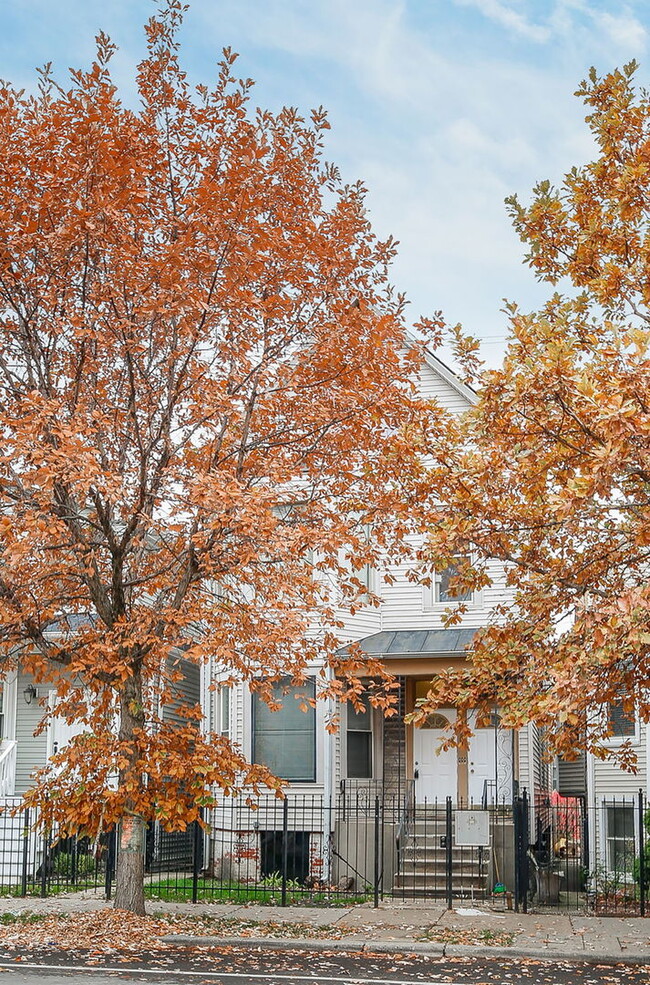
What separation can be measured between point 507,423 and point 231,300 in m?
3.60

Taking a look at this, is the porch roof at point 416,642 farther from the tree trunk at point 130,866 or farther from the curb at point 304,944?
the curb at point 304,944

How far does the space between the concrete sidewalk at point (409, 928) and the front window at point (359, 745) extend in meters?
4.28

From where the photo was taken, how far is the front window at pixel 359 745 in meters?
21.8

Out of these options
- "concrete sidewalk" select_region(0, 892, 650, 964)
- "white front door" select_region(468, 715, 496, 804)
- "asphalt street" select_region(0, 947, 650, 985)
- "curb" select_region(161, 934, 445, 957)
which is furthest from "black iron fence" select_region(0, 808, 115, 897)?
"white front door" select_region(468, 715, 496, 804)

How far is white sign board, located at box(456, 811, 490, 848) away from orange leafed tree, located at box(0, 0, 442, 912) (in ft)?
15.3

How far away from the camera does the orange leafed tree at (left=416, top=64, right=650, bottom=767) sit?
10781mm

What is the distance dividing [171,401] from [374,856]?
10.1 meters

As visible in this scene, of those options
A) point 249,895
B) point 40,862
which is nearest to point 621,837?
point 249,895

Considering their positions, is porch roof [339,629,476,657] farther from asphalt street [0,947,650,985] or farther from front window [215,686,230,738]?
asphalt street [0,947,650,985]

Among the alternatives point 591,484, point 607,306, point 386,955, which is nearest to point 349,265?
point 607,306

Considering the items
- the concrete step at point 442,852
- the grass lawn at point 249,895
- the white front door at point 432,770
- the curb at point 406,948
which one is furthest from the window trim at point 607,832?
the curb at point 406,948

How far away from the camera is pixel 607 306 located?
12.9 meters

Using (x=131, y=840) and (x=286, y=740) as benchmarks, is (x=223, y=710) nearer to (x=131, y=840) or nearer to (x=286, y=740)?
(x=286, y=740)

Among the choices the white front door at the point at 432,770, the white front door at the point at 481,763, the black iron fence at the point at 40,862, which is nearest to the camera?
the black iron fence at the point at 40,862
